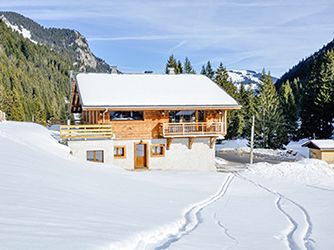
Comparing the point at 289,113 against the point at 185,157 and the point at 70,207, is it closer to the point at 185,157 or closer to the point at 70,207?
the point at 185,157

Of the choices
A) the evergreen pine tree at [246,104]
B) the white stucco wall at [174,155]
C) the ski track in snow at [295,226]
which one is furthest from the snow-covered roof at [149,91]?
the evergreen pine tree at [246,104]

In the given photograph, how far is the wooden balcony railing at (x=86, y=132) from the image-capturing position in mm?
20500

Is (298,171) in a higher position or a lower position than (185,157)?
lower

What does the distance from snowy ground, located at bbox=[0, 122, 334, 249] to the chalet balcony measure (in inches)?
275

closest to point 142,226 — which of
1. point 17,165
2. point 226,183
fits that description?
point 17,165

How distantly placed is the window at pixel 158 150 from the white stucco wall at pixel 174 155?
7.9 inches

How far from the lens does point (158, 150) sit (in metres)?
23.0

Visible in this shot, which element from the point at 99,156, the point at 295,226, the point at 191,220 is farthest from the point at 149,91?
the point at 295,226

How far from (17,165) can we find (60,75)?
129 meters

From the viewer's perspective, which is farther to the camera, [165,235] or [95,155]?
[95,155]

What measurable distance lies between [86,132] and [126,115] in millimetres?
2800

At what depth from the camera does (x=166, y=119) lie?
23.0 m

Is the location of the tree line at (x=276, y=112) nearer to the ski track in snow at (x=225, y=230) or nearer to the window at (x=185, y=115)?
the window at (x=185, y=115)

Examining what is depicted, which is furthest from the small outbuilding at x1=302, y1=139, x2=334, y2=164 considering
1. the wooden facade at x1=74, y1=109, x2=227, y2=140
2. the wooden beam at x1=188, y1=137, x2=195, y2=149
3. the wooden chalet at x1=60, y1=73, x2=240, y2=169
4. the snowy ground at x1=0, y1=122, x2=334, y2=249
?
the snowy ground at x1=0, y1=122, x2=334, y2=249
